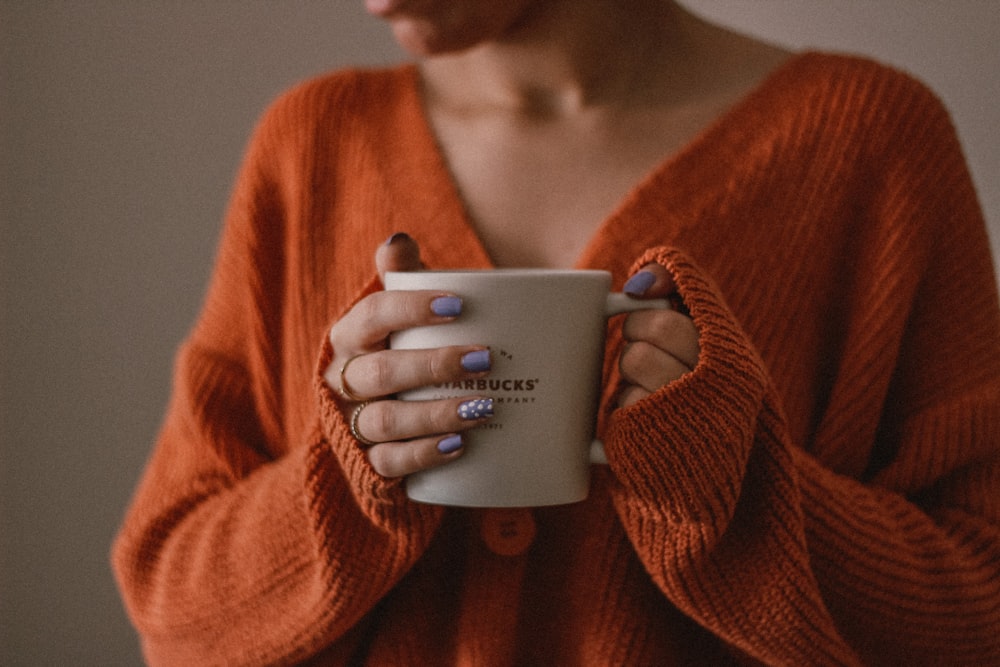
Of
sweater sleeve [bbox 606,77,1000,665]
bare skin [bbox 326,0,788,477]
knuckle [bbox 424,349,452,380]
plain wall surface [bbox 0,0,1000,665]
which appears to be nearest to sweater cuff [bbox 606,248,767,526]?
sweater sleeve [bbox 606,77,1000,665]

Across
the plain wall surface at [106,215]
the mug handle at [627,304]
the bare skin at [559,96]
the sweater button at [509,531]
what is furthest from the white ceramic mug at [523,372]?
the plain wall surface at [106,215]

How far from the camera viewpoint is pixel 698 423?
0.45m

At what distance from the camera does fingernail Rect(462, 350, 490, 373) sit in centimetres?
42

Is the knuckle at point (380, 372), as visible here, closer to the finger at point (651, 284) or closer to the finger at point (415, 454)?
the finger at point (415, 454)

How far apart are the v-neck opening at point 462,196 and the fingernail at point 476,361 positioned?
22 centimetres

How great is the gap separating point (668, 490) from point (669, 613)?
20 cm

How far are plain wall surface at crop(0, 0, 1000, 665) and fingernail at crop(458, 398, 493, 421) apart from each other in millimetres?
728

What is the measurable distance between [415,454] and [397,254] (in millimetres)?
124

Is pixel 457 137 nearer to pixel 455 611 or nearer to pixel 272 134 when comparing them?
pixel 272 134

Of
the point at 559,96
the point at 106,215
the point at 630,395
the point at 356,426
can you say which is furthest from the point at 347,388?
the point at 106,215

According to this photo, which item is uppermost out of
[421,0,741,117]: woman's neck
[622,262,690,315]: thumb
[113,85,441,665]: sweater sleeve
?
[421,0,741,117]: woman's neck

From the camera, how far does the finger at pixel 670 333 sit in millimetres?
448

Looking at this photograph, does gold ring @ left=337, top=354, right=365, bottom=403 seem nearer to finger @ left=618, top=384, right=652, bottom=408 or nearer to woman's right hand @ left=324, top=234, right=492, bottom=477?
woman's right hand @ left=324, top=234, right=492, bottom=477

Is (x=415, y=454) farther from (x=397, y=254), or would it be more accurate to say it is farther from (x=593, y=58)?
(x=593, y=58)
